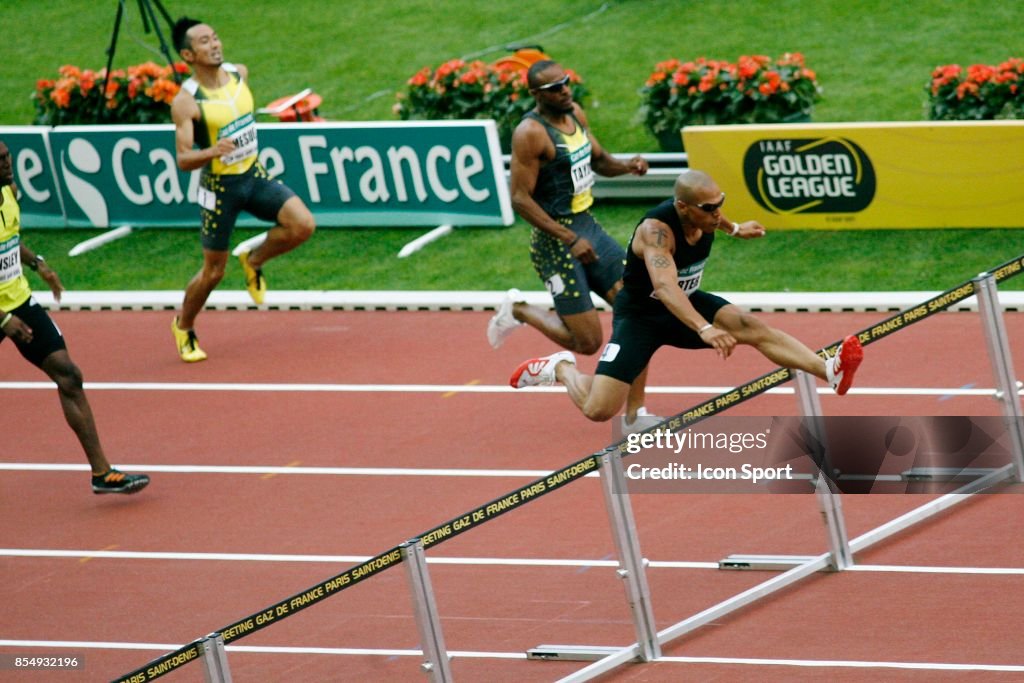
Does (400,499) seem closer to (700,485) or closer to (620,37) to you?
(700,485)

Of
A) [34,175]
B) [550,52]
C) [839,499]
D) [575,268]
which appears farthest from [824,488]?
[550,52]

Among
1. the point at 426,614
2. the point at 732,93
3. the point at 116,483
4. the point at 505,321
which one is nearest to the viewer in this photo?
the point at 426,614

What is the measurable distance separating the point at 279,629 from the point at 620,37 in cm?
1719

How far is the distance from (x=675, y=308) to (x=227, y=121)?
5.42 meters

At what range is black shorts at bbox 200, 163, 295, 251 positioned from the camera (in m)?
14.1

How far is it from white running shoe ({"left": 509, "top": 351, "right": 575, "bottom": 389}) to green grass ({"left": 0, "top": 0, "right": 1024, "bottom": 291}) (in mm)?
4180

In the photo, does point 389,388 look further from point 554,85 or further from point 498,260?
point 498,260

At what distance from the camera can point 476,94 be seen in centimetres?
1883

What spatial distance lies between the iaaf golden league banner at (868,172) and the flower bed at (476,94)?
2860 millimetres

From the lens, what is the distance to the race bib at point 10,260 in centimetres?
1116

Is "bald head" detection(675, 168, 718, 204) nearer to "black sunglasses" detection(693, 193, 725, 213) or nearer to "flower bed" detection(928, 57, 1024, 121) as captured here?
"black sunglasses" detection(693, 193, 725, 213)

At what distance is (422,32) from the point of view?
82.2 feet

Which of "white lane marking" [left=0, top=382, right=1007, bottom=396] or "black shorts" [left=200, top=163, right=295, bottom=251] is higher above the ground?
"black shorts" [left=200, top=163, right=295, bottom=251]

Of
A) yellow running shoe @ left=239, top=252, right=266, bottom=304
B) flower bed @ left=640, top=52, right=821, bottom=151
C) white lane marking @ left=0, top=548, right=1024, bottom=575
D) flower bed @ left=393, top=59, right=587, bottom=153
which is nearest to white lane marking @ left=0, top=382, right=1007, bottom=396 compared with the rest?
yellow running shoe @ left=239, top=252, right=266, bottom=304
